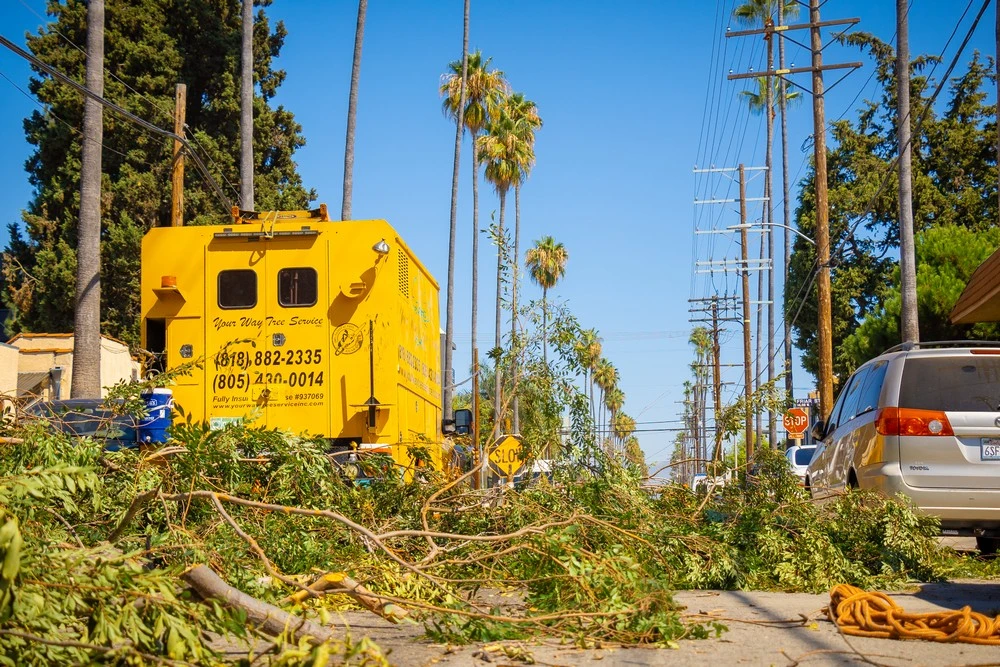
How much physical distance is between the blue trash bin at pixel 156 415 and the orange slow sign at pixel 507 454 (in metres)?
4.03

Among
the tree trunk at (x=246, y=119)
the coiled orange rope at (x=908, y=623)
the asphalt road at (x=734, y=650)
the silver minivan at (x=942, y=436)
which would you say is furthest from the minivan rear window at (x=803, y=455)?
the coiled orange rope at (x=908, y=623)

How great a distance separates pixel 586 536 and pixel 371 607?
212 cm

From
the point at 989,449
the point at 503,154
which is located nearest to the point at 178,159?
the point at 989,449

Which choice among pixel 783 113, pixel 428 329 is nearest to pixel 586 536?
pixel 428 329

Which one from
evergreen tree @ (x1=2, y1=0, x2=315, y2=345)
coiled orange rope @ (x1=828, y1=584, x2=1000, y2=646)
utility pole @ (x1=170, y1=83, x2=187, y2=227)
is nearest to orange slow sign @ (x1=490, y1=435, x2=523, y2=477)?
coiled orange rope @ (x1=828, y1=584, x2=1000, y2=646)

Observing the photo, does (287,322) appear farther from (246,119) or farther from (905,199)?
(905,199)

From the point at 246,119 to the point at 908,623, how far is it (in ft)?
64.6

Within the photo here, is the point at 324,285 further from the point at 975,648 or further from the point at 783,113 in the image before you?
the point at 783,113

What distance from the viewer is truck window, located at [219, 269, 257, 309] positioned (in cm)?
1141

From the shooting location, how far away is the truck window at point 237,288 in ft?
37.4

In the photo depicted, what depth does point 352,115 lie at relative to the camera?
91.9 ft

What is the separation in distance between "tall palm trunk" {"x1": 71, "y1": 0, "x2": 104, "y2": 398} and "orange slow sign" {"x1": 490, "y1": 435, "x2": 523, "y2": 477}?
8.80 m

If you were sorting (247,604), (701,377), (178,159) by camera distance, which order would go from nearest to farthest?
1. (247,604)
2. (178,159)
3. (701,377)

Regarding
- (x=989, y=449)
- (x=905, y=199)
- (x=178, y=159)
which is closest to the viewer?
(x=989, y=449)
